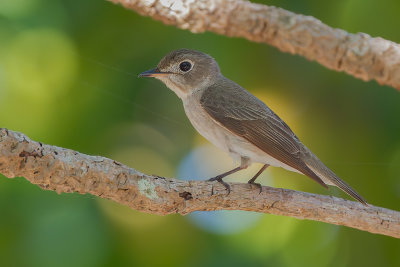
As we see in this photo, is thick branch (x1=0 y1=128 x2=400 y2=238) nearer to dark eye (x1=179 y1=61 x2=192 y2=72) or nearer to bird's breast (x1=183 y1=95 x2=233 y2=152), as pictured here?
bird's breast (x1=183 y1=95 x2=233 y2=152)

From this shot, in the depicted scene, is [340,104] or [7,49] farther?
[340,104]

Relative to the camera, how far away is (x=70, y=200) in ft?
13.8

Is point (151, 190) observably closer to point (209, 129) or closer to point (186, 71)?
point (209, 129)

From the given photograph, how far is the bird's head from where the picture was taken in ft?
12.7

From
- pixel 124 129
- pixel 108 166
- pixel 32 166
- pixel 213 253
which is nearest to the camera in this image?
pixel 32 166

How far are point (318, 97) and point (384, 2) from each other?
3.27 ft

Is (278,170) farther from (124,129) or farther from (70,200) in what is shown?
(70,200)

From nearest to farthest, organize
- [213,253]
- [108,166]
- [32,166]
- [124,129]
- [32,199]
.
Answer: [32,166] → [108,166] → [32,199] → [213,253] → [124,129]

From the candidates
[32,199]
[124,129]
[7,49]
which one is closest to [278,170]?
[124,129]

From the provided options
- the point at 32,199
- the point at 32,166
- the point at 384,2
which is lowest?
the point at 32,166

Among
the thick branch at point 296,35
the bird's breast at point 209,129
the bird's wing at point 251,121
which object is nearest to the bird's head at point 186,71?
the bird's wing at point 251,121

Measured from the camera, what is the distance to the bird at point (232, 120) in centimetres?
366

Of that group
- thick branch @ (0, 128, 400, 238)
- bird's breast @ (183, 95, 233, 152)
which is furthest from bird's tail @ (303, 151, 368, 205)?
bird's breast @ (183, 95, 233, 152)

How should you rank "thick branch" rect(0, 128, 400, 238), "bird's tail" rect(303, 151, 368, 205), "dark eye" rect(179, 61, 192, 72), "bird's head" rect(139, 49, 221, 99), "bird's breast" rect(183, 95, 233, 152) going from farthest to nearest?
"dark eye" rect(179, 61, 192, 72) → "bird's head" rect(139, 49, 221, 99) → "bird's breast" rect(183, 95, 233, 152) → "bird's tail" rect(303, 151, 368, 205) → "thick branch" rect(0, 128, 400, 238)
